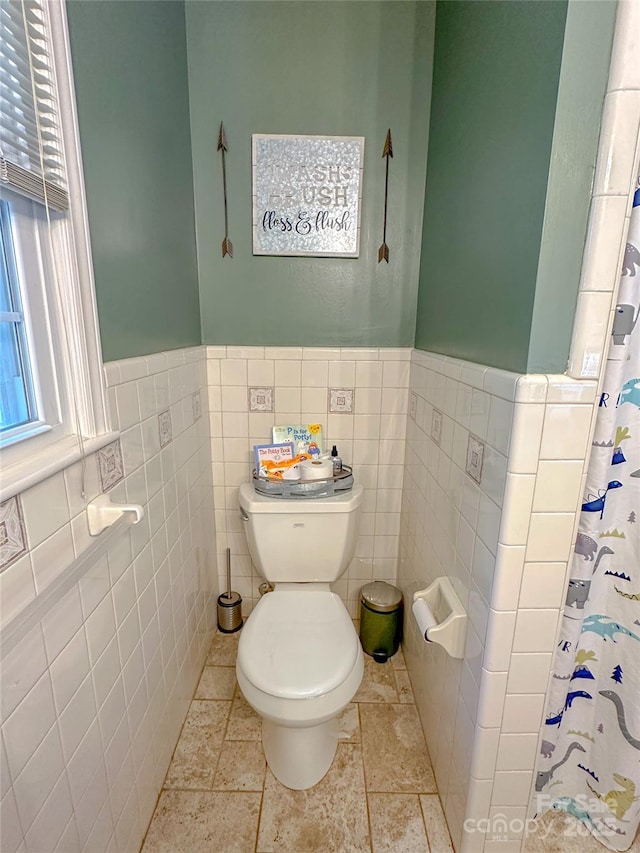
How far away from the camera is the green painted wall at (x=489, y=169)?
76 centimetres

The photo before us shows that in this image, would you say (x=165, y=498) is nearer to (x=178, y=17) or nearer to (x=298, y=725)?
(x=298, y=725)

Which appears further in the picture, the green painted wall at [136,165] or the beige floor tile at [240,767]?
the beige floor tile at [240,767]

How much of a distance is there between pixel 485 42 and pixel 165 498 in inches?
57.6

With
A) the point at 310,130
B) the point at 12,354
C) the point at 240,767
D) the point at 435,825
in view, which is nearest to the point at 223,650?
the point at 240,767

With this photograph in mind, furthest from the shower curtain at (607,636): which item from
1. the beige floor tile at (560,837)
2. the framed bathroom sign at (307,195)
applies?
the framed bathroom sign at (307,195)

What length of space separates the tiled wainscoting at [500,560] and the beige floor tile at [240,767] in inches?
21.9

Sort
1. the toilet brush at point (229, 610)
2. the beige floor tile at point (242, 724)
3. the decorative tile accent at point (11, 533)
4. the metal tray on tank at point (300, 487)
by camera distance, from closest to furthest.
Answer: the decorative tile accent at point (11, 533) → the beige floor tile at point (242, 724) → the metal tray on tank at point (300, 487) → the toilet brush at point (229, 610)

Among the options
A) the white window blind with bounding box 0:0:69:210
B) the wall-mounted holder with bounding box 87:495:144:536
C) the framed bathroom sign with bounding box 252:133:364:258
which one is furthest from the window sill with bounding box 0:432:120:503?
the framed bathroom sign with bounding box 252:133:364:258

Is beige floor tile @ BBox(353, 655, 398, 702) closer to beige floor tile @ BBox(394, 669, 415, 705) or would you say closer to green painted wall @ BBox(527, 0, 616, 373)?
beige floor tile @ BBox(394, 669, 415, 705)

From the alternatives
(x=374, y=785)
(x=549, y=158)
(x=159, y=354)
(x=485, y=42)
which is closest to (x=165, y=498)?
(x=159, y=354)

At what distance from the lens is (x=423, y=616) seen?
1.13 metres

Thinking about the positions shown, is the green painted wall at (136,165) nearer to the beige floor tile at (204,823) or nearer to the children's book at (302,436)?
the children's book at (302,436)

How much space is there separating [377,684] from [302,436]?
1019mm

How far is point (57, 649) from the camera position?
724 mm
